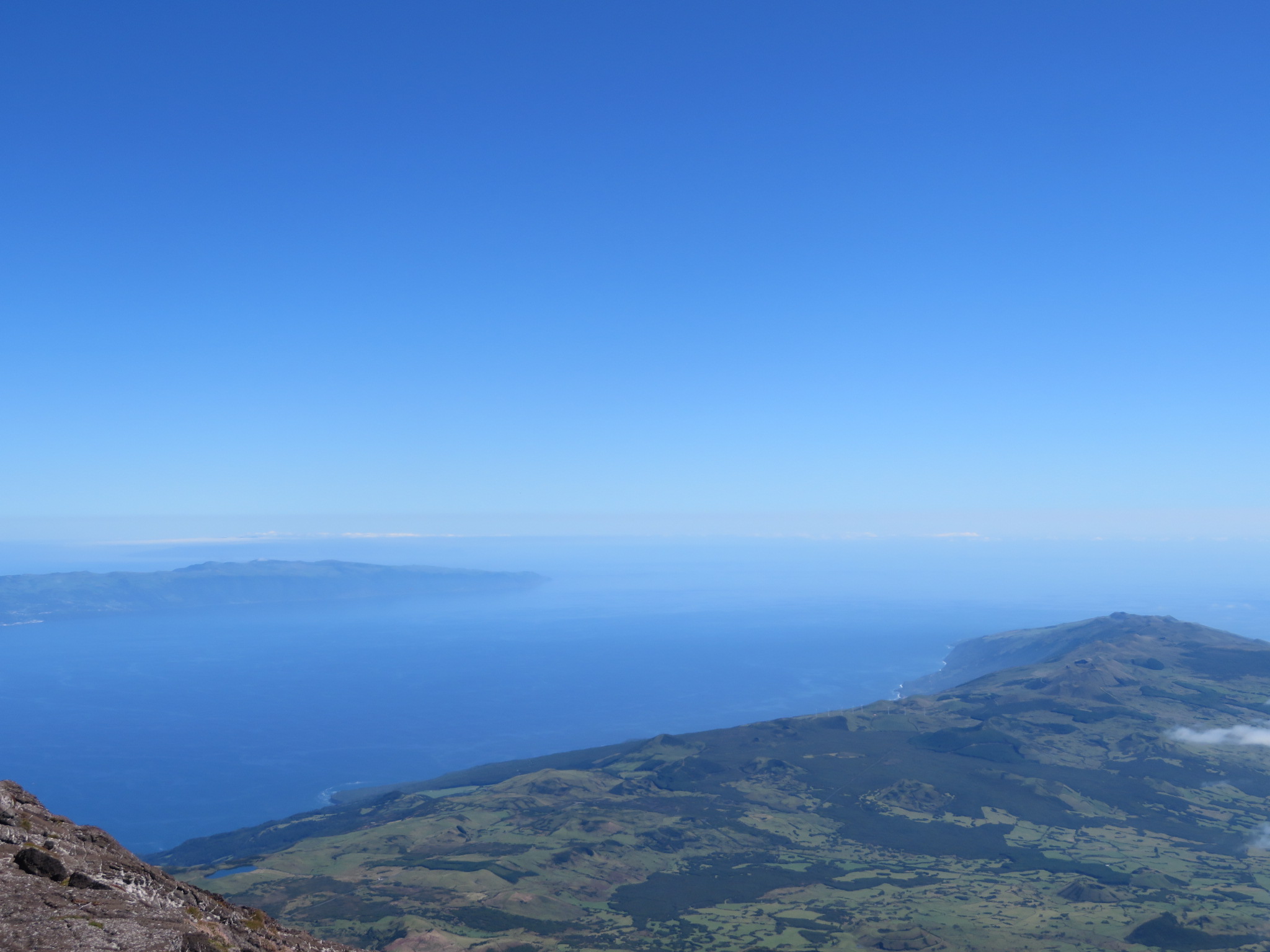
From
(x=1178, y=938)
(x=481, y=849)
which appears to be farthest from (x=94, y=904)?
(x=1178, y=938)

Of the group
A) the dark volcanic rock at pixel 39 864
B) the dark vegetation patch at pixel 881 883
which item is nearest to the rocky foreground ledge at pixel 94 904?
the dark volcanic rock at pixel 39 864

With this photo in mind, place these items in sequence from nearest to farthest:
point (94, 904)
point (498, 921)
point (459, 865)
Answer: point (94, 904)
point (498, 921)
point (459, 865)

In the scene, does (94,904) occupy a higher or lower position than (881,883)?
higher

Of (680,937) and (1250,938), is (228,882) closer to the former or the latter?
(680,937)

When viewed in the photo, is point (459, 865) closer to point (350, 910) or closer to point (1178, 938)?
point (350, 910)

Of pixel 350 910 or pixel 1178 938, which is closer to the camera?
pixel 1178 938

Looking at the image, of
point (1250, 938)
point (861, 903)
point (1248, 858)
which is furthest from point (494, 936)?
point (1248, 858)
